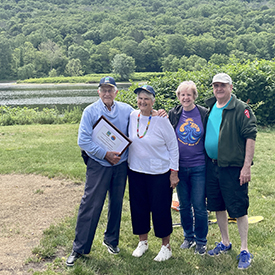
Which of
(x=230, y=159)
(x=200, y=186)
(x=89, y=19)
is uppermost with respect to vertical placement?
(x=89, y=19)

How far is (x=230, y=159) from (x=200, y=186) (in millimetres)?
577

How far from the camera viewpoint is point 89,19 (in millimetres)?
184500

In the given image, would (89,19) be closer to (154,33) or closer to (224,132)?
(154,33)

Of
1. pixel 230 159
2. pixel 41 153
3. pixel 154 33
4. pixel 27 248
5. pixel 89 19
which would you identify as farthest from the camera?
pixel 89 19

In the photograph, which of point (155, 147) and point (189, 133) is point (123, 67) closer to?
point (189, 133)

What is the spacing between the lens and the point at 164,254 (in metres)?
4.04

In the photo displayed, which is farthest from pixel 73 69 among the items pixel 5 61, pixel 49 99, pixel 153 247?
pixel 153 247

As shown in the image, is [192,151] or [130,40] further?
[130,40]

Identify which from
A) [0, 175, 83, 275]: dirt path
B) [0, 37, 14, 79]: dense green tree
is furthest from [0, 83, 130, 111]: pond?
[0, 37, 14, 79]: dense green tree

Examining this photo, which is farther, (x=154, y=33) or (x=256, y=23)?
(x=154, y=33)

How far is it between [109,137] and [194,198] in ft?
4.54

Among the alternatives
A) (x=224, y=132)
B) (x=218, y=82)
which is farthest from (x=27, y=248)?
(x=218, y=82)

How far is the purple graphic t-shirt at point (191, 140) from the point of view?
394 centimetres

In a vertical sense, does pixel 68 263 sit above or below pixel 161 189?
below
